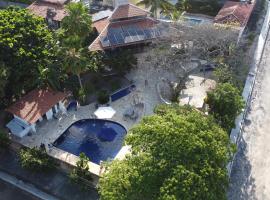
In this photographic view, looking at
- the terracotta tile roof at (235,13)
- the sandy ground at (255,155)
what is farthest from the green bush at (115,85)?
the terracotta tile roof at (235,13)

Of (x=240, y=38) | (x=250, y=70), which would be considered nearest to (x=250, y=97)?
(x=250, y=70)

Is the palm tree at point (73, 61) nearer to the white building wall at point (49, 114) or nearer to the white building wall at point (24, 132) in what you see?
the white building wall at point (49, 114)

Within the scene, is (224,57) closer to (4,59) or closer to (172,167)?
(172,167)

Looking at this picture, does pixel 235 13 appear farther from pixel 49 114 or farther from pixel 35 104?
pixel 35 104

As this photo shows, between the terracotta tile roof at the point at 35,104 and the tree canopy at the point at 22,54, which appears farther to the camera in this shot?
the tree canopy at the point at 22,54

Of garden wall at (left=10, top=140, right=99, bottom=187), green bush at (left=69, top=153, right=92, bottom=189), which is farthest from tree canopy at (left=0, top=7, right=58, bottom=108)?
green bush at (left=69, top=153, right=92, bottom=189)

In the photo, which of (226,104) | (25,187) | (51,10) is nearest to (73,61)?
(25,187)
